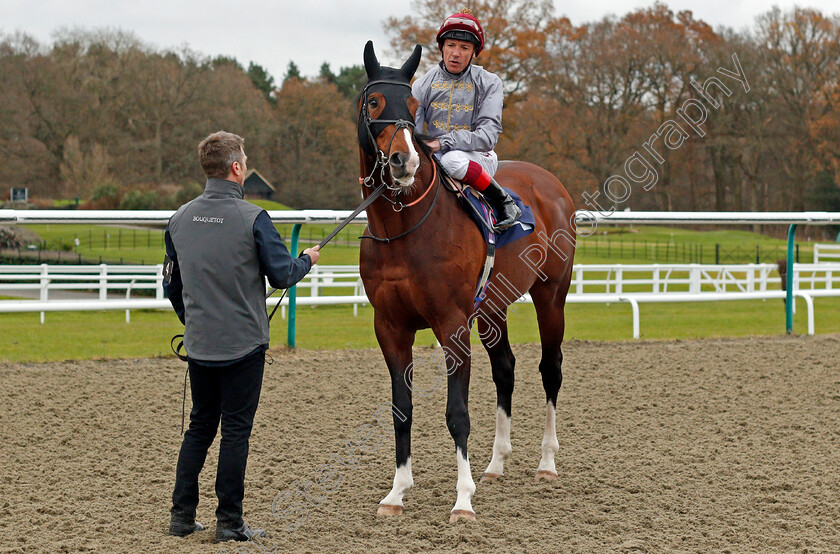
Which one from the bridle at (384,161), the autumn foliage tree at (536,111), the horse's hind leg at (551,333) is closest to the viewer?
the bridle at (384,161)

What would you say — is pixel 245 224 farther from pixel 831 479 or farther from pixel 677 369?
pixel 677 369

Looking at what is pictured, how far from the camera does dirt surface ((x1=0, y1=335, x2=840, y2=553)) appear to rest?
11.1ft

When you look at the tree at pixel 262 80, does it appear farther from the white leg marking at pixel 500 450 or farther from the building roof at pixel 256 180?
the white leg marking at pixel 500 450

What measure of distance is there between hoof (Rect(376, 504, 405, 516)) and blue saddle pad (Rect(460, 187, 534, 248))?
135 centimetres

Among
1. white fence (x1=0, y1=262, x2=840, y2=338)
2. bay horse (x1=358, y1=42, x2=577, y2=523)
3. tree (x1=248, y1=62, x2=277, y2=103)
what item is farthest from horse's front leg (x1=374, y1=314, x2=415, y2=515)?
tree (x1=248, y1=62, x2=277, y2=103)

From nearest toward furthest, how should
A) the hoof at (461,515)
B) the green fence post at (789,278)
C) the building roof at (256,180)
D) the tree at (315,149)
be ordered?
1. the hoof at (461,515)
2. the green fence post at (789,278)
3. the tree at (315,149)
4. the building roof at (256,180)

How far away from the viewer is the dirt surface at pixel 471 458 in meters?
3.38

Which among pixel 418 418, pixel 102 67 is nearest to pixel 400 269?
pixel 418 418

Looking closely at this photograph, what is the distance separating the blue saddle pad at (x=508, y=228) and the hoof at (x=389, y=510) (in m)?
1.35

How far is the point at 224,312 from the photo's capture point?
3322mm

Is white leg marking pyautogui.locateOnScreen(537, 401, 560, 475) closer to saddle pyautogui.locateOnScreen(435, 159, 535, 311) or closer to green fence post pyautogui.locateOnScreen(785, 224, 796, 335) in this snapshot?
saddle pyautogui.locateOnScreen(435, 159, 535, 311)

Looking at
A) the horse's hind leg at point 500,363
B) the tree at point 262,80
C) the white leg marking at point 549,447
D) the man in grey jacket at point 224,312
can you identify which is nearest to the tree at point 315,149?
the tree at point 262,80

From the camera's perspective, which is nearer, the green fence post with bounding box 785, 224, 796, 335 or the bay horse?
the bay horse

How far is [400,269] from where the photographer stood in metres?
3.77
